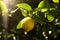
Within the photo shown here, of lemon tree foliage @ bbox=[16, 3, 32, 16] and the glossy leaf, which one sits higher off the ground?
lemon tree foliage @ bbox=[16, 3, 32, 16]

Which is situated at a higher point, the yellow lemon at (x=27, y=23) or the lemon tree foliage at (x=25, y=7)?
the lemon tree foliage at (x=25, y=7)

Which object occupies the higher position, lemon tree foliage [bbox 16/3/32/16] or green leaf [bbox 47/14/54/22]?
lemon tree foliage [bbox 16/3/32/16]

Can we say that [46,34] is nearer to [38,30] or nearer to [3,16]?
[38,30]

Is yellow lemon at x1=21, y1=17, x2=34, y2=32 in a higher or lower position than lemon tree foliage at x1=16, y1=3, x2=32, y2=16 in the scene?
lower

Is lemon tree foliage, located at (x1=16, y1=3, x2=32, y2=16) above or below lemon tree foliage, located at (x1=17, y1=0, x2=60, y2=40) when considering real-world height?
above

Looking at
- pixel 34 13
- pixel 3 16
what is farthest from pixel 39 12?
pixel 3 16

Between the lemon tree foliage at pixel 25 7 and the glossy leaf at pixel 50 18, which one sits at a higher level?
the lemon tree foliage at pixel 25 7

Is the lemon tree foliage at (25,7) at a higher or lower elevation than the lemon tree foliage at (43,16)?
higher

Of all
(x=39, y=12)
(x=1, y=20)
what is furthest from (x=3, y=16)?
(x=39, y=12)

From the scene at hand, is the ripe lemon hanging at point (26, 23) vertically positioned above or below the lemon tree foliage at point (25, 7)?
below

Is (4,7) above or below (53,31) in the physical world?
above
